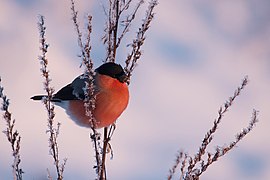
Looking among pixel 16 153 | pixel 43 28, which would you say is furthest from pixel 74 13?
pixel 16 153

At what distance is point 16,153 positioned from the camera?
1.26 meters

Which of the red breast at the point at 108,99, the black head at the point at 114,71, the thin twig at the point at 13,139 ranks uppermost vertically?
the black head at the point at 114,71

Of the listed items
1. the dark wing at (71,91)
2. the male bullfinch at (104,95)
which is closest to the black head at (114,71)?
the male bullfinch at (104,95)

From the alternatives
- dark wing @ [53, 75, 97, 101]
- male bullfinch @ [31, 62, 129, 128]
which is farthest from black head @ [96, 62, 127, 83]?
dark wing @ [53, 75, 97, 101]

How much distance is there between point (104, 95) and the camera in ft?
7.04

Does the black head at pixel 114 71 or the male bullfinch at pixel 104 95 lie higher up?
the black head at pixel 114 71

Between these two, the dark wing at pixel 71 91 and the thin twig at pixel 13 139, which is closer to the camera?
the thin twig at pixel 13 139

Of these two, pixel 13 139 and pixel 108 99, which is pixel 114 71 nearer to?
pixel 108 99

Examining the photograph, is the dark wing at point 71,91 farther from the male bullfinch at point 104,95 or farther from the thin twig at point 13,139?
the thin twig at point 13,139

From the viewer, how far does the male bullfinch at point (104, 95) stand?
205 centimetres

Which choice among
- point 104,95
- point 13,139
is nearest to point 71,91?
point 104,95

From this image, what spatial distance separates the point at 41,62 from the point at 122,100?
89 centimetres

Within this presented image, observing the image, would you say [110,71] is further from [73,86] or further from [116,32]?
[116,32]

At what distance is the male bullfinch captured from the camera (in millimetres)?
2053
